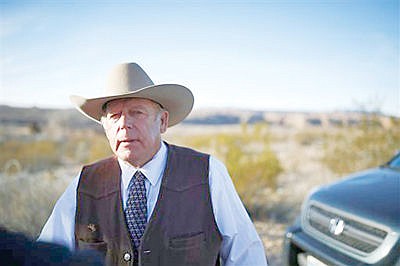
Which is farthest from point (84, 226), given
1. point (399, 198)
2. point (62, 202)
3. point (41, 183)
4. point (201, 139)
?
point (201, 139)

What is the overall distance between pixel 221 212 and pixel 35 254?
123 cm

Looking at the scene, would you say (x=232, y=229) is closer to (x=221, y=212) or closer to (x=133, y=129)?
(x=221, y=212)

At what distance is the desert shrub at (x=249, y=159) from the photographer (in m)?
6.96

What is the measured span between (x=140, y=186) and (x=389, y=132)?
295 inches

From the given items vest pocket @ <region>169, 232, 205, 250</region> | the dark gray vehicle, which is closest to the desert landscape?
the dark gray vehicle

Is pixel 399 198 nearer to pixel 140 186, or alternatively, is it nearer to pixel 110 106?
pixel 140 186

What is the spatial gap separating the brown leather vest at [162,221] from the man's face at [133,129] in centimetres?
13

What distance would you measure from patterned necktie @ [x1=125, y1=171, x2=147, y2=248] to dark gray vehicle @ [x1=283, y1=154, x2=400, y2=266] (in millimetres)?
1653

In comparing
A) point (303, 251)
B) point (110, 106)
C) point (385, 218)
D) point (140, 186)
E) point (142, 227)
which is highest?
point (110, 106)

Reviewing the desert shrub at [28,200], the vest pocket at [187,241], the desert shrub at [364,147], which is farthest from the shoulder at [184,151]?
the desert shrub at [364,147]

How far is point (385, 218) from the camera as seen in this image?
2.63m

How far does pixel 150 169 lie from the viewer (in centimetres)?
208

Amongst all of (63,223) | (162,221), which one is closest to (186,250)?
(162,221)

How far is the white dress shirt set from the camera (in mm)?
1983
